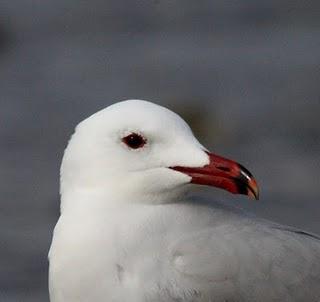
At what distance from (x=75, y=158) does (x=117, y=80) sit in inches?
292

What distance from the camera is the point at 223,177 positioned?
6.67 meters

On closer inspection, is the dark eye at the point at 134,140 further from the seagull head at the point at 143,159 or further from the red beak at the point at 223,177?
the red beak at the point at 223,177

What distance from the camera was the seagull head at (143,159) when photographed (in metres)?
6.68

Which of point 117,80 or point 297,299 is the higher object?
point 297,299

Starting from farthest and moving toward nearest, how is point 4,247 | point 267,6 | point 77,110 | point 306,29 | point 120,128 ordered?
point 267,6 → point 306,29 → point 77,110 → point 4,247 → point 120,128

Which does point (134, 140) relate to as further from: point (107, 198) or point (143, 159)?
point (107, 198)

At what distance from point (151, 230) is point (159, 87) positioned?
7245 millimetres

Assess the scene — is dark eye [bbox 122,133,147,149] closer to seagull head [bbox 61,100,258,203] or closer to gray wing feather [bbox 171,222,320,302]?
seagull head [bbox 61,100,258,203]

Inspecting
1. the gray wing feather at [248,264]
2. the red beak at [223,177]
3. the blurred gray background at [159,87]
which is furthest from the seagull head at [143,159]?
the blurred gray background at [159,87]

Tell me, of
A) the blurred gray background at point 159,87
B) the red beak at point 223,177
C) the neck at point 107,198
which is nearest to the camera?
the red beak at point 223,177

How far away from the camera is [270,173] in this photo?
1194cm

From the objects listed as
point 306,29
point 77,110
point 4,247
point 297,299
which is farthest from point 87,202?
point 306,29

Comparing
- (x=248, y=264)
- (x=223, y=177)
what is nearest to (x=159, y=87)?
(x=248, y=264)

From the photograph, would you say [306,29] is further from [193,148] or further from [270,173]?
[193,148]
